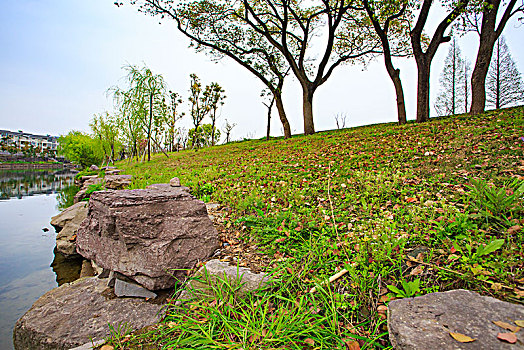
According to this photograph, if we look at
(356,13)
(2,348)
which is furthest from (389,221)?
(356,13)

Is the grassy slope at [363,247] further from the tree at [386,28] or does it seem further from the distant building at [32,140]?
the distant building at [32,140]

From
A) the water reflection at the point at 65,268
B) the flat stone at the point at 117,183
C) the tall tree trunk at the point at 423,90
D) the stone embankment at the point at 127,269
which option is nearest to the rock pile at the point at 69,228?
the water reflection at the point at 65,268

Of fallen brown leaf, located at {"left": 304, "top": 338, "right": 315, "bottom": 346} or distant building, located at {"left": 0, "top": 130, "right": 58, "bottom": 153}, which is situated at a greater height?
distant building, located at {"left": 0, "top": 130, "right": 58, "bottom": 153}

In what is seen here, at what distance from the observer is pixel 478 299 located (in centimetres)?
174

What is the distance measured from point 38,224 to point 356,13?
16814 millimetres

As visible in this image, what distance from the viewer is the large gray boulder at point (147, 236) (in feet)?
8.87

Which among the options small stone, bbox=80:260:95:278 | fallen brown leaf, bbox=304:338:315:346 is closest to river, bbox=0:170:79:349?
small stone, bbox=80:260:95:278

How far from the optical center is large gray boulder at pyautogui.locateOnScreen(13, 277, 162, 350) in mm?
2258

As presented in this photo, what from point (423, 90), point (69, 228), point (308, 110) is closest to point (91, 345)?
point (69, 228)

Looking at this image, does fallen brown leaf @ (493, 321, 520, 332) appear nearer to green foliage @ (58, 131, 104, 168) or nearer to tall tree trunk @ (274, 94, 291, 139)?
tall tree trunk @ (274, 94, 291, 139)

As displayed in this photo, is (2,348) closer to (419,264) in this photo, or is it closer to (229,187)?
(229,187)

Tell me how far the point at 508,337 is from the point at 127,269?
3.09 metres

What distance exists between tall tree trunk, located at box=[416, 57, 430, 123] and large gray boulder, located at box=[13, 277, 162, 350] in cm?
1153

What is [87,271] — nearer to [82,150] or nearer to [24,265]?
[24,265]
